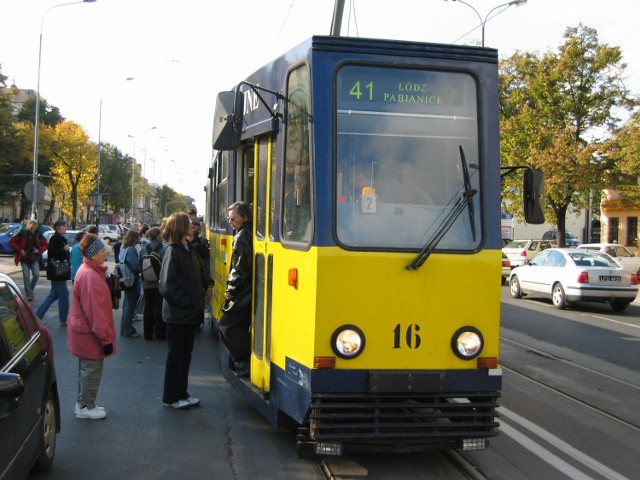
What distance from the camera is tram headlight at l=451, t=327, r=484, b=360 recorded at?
486 cm

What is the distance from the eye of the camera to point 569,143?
28938mm

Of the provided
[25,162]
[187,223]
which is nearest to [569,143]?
[187,223]

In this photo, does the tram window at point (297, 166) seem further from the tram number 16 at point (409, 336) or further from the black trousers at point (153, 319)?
the black trousers at point (153, 319)

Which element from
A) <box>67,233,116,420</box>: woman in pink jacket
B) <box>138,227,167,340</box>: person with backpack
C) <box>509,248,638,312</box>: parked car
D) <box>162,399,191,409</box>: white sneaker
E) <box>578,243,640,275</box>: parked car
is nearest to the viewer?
<box>67,233,116,420</box>: woman in pink jacket

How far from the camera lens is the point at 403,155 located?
16.3ft

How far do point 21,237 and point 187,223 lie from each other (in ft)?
31.3

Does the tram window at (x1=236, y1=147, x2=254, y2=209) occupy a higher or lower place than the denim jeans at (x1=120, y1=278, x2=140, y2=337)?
higher

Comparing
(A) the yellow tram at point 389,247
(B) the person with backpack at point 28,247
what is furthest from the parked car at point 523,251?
(A) the yellow tram at point 389,247

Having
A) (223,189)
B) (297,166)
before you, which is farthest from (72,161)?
(297,166)

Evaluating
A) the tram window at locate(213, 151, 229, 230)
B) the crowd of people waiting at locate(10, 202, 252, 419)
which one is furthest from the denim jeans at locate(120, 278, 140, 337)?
the crowd of people waiting at locate(10, 202, 252, 419)

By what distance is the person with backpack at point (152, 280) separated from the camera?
10.3m

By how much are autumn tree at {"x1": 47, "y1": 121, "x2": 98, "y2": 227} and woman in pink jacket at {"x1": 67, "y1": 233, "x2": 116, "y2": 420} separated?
195 ft

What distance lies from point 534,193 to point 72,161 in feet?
207

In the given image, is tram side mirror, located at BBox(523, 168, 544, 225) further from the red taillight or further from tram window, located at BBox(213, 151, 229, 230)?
the red taillight
